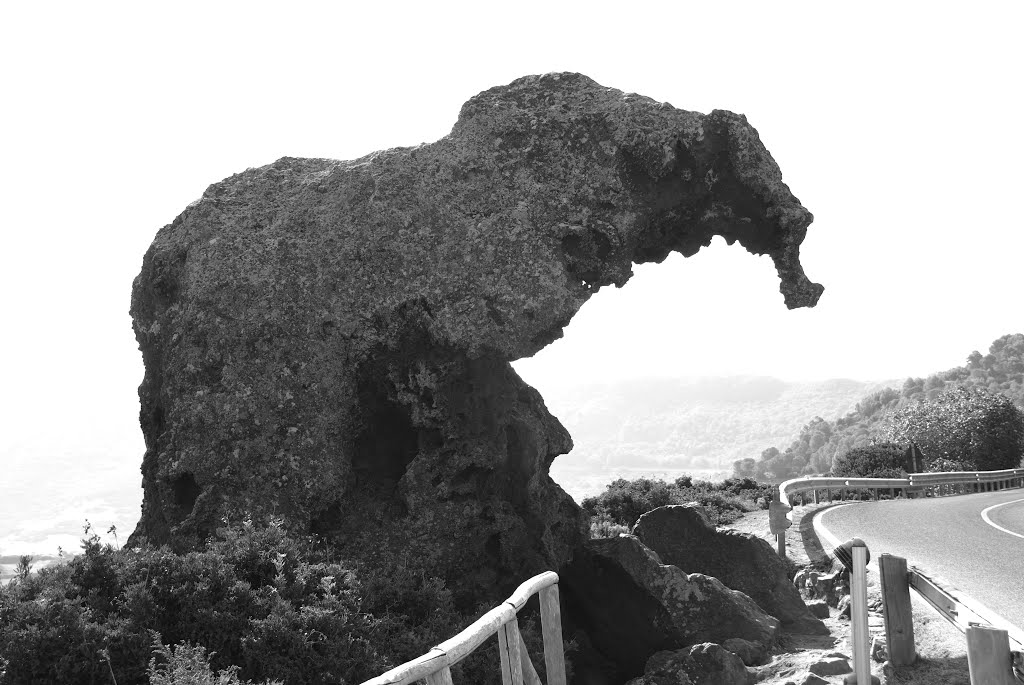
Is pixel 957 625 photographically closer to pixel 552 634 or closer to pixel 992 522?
pixel 552 634

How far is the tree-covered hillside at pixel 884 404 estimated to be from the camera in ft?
343

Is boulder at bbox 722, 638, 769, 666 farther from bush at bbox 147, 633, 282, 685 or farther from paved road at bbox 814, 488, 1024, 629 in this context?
bush at bbox 147, 633, 282, 685

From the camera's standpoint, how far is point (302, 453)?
32.1 feet

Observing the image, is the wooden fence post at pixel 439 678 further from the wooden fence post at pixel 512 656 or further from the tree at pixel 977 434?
the tree at pixel 977 434

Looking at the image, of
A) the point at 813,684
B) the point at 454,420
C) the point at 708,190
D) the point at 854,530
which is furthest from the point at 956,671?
the point at 854,530

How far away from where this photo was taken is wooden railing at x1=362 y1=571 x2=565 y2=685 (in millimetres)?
4180

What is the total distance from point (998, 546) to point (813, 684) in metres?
9.81

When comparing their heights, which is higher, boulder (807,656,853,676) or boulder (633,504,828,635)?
boulder (633,504,828,635)

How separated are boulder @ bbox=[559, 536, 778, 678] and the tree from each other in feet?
131

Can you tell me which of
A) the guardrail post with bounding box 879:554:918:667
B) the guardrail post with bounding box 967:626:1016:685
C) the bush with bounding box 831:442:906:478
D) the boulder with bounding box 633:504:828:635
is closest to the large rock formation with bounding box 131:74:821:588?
the boulder with bounding box 633:504:828:635

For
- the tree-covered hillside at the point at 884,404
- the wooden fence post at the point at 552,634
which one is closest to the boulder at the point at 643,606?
the wooden fence post at the point at 552,634

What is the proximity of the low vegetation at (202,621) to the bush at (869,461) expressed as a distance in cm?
3013

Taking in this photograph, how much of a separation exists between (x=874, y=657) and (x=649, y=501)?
1168 centimetres

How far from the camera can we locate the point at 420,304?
34.5 ft
